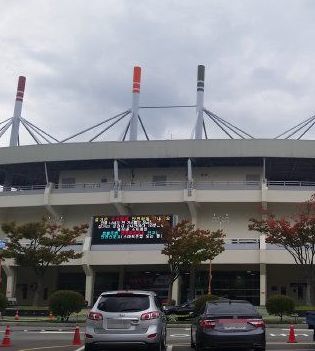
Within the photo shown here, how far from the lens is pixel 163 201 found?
51375 mm

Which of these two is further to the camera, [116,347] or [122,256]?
[122,256]

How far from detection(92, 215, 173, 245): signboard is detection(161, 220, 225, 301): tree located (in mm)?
7417

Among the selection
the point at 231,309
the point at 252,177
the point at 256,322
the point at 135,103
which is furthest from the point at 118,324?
the point at 135,103

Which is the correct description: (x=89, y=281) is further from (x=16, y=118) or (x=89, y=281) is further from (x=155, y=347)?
(x=155, y=347)

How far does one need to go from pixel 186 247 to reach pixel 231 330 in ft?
84.2

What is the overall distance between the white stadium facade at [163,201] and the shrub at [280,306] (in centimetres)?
1577

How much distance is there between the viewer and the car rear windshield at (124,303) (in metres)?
13.1

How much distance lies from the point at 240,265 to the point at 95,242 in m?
13.0

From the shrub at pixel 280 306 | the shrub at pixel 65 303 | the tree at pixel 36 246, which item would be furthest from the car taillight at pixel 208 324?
the tree at pixel 36 246

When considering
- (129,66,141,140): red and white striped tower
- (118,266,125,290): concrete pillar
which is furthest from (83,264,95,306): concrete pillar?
(129,66,141,140): red and white striped tower

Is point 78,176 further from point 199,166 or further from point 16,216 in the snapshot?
point 199,166

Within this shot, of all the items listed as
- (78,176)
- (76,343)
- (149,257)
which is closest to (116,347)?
(76,343)

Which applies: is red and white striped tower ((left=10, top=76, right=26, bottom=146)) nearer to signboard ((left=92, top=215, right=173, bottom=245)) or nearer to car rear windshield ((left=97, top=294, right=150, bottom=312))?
signboard ((left=92, top=215, right=173, bottom=245))

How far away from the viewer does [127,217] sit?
5050 centimetres
